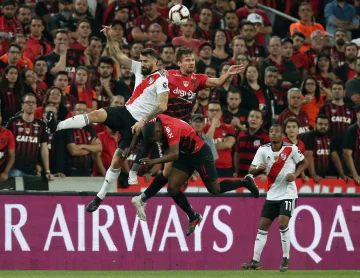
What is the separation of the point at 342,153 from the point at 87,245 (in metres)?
5.31

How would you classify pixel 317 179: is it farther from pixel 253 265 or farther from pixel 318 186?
pixel 253 265

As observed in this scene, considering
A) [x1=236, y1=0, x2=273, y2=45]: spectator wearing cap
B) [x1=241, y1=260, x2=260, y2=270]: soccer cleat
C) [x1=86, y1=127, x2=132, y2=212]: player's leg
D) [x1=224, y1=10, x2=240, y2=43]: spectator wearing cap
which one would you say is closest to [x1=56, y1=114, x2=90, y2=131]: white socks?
[x1=86, y1=127, x2=132, y2=212]: player's leg

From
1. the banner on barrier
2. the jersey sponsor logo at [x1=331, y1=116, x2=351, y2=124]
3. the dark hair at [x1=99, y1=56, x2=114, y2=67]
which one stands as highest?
the dark hair at [x1=99, y1=56, x2=114, y2=67]

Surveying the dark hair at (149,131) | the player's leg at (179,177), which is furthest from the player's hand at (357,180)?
the dark hair at (149,131)

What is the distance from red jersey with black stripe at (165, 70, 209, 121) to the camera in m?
16.3

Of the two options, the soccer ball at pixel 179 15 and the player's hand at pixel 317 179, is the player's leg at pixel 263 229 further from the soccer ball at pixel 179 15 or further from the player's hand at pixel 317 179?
the soccer ball at pixel 179 15

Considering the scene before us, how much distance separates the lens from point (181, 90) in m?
16.3

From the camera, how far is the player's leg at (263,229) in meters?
17.9

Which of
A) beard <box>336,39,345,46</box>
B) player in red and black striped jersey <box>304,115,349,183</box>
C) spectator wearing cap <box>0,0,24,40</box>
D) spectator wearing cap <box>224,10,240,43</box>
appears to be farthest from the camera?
beard <box>336,39,345,46</box>

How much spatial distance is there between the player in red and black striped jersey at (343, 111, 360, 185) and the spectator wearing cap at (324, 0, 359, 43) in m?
5.11

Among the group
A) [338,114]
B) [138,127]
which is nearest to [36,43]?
[338,114]

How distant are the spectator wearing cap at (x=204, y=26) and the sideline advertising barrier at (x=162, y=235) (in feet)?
17.4

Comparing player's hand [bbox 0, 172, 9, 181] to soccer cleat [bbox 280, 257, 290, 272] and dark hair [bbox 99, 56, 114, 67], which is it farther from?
soccer cleat [bbox 280, 257, 290, 272]

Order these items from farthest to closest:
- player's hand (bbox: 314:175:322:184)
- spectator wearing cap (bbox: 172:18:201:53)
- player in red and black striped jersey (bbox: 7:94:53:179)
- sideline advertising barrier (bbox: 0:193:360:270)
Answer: spectator wearing cap (bbox: 172:18:201:53) → player's hand (bbox: 314:175:322:184) → player in red and black striped jersey (bbox: 7:94:53:179) → sideline advertising barrier (bbox: 0:193:360:270)
